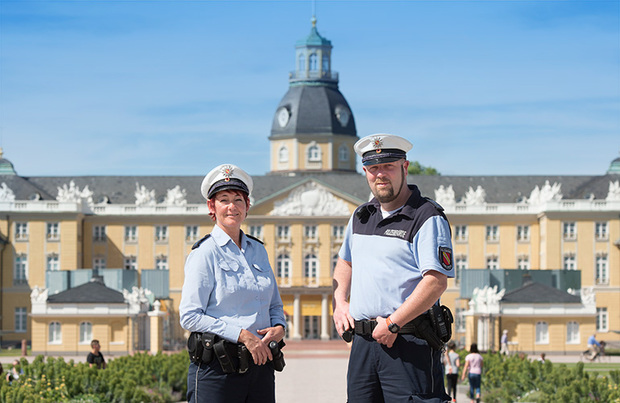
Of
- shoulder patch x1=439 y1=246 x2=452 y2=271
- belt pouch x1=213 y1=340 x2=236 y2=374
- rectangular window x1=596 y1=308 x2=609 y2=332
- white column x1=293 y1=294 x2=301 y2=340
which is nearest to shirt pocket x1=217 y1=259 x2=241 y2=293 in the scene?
belt pouch x1=213 y1=340 x2=236 y2=374

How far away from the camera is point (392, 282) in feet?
27.8

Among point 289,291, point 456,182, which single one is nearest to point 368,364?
point 289,291

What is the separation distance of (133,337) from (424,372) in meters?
48.3

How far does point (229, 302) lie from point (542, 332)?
48661 mm

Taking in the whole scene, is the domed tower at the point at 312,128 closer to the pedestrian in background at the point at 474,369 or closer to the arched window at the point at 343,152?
the arched window at the point at 343,152

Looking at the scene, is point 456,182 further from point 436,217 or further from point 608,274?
point 436,217

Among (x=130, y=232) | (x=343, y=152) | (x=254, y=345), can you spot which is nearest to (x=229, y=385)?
(x=254, y=345)

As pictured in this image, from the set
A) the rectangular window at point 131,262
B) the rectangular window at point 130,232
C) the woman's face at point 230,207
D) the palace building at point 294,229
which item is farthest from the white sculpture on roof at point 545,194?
the woman's face at point 230,207

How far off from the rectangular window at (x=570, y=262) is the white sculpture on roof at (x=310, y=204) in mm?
13691

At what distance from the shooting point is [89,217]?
249 feet

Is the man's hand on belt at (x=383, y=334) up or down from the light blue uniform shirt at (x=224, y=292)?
down

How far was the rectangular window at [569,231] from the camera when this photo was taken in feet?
244

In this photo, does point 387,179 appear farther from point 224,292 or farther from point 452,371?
point 452,371

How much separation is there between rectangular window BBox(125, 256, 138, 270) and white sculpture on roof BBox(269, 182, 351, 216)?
903 centimetres
